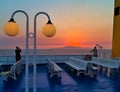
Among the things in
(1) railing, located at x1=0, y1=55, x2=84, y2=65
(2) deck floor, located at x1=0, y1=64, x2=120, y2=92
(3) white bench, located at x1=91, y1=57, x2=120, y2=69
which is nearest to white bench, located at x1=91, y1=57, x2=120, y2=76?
(3) white bench, located at x1=91, y1=57, x2=120, y2=69

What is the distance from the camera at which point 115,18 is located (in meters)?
17.1

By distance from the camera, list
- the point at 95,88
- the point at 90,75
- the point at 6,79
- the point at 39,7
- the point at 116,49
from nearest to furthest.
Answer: the point at 95,88 → the point at 6,79 → the point at 90,75 → the point at 116,49 → the point at 39,7

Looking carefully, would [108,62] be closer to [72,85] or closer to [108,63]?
[108,63]

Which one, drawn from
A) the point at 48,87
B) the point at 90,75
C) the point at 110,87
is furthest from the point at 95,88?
the point at 90,75

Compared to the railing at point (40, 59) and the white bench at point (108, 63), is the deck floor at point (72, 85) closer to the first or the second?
the white bench at point (108, 63)

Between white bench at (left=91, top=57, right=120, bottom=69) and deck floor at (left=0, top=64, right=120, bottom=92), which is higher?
white bench at (left=91, top=57, right=120, bottom=69)

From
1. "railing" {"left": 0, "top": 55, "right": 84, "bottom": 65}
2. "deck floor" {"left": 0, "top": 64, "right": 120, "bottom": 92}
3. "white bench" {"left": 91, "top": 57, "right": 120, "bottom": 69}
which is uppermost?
"white bench" {"left": 91, "top": 57, "right": 120, "bottom": 69}

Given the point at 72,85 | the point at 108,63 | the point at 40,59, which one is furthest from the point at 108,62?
the point at 40,59

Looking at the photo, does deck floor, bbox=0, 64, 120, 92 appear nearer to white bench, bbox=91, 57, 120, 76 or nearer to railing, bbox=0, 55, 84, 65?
white bench, bbox=91, 57, 120, 76

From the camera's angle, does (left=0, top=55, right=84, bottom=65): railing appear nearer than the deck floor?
No

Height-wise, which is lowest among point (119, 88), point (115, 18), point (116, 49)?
point (119, 88)

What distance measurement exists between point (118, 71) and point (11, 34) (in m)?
8.89

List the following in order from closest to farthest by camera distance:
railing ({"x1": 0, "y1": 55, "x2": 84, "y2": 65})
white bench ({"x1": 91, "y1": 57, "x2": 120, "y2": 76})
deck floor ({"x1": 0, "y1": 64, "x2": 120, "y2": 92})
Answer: deck floor ({"x1": 0, "y1": 64, "x2": 120, "y2": 92})
white bench ({"x1": 91, "y1": 57, "x2": 120, "y2": 76})
railing ({"x1": 0, "y1": 55, "x2": 84, "y2": 65})

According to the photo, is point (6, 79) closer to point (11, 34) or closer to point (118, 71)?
point (118, 71)
